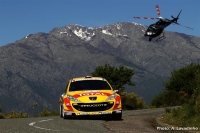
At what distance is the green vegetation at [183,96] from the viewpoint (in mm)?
17984

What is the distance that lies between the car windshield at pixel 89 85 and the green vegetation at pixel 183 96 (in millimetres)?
3225

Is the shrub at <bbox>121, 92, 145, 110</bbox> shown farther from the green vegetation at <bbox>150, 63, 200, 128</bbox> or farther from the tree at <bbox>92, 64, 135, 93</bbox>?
the tree at <bbox>92, 64, 135, 93</bbox>

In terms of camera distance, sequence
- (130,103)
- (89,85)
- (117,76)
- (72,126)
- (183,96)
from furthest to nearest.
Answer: (117,76) < (130,103) < (183,96) < (89,85) < (72,126)

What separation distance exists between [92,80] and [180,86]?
164ft

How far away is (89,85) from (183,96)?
1529 inches

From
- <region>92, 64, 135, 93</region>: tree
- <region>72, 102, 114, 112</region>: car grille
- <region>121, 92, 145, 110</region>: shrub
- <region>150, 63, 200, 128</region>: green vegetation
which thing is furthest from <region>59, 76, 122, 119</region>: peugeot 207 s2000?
<region>92, 64, 135, 93</region>: tree

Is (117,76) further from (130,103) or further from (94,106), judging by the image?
(94,106)

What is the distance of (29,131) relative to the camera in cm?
1351

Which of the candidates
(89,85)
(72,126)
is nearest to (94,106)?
→ (89,85)

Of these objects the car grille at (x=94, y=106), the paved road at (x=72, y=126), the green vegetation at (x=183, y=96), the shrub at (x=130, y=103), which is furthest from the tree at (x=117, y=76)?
the paved road at (x=72, y=126)

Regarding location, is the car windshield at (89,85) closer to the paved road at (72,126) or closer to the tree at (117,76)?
the paved road at (72,126)

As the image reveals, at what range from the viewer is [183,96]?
56812mm

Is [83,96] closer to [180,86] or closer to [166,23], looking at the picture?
[166,23]

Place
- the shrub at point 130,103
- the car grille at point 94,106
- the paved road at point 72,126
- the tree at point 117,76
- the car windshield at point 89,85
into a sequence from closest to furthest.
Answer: the paved road at point 72,126
the car grille at point 94,106
the car windshield at point 89,85
the shrub at point 130,103
the tree at point 117,76
